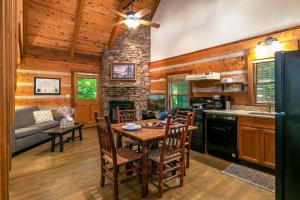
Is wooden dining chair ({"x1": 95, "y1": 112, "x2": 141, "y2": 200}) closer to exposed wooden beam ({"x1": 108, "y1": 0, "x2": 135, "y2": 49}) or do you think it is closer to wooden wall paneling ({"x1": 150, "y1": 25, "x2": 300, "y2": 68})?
wooden wall paneling ({"x1": 150, "y1": 25, "x2": 300, "y2": 68})

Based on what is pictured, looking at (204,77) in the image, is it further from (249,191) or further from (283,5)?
(249,191)

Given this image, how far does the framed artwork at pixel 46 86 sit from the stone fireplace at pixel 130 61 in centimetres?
165

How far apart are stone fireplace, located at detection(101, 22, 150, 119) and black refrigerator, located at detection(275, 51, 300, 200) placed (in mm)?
5669

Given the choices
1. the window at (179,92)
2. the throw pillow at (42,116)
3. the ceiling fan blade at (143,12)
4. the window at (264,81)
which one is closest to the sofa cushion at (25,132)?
the throw pillow at (42,116)

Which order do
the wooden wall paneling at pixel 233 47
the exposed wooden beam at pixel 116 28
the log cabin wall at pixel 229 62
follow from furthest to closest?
the exposed wooden beam at pixel 116 28, the log cabin wall at pixel 229 62, the wooden wall paneling at pixel 233 47

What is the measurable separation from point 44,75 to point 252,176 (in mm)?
6596

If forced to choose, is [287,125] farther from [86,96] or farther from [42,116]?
[86,96]

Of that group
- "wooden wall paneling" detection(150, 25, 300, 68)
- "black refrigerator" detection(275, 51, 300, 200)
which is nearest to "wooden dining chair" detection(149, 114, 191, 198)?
"black refrigerator" detection(275, 51, 300, 200)

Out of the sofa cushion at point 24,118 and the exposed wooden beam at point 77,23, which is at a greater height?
the exposed wooden beam at point 77,23

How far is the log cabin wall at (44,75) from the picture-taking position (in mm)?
5652

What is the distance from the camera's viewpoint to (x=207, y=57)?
15.8 feet

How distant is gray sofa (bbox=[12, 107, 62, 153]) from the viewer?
12.7 feet

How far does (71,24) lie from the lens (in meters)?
5.76

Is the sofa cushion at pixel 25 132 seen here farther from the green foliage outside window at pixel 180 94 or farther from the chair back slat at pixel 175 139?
the green foliage outside window at pixel 180 94
